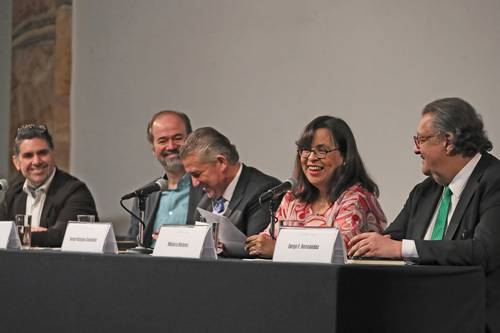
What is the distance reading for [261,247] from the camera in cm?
330

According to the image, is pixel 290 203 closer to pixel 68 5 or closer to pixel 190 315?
pixel 190 315

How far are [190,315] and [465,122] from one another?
1275 millimetres

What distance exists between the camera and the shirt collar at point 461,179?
136 inches

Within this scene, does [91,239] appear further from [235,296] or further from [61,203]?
[61,203]

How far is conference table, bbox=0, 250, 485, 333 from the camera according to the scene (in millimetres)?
2545

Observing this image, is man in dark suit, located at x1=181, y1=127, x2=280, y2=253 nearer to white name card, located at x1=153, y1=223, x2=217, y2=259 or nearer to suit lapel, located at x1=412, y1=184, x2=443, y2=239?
suit lapel, located at x1=412, y1=184, x2=443, y2=239

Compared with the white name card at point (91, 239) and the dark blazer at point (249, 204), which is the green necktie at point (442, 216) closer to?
the dark blazer at point (249, 204)

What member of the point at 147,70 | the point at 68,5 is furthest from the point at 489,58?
the point at 68,5

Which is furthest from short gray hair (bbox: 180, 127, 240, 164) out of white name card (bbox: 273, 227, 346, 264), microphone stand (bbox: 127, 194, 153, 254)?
white name card (bbox: 273, 227, 346, 264)

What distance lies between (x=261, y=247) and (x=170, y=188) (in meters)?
2.06

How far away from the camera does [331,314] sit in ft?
8.17

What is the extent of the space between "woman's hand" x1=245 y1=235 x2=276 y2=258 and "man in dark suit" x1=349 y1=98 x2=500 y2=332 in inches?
10.4

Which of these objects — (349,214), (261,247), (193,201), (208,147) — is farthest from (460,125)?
(193,201)

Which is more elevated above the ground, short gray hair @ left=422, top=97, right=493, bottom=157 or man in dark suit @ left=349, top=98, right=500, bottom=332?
short gray hair @ left=422, top=97, right=493, bottom=157
